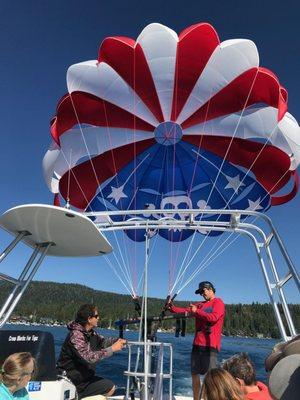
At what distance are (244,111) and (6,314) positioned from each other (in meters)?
5.64

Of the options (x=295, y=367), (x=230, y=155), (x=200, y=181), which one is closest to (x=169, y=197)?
(x=200, y=181)

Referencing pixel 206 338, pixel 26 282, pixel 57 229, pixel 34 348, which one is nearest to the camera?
pixel 34 348

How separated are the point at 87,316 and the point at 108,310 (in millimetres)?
78748

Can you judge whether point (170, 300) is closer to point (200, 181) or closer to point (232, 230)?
point (232, 230)

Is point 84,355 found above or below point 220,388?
above

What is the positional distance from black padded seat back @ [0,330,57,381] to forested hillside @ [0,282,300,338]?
4714 cm

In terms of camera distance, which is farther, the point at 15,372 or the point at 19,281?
the point at 19,281

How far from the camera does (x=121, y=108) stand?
7727mm

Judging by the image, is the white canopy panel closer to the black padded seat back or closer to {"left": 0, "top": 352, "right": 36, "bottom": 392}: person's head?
the black padded seat back

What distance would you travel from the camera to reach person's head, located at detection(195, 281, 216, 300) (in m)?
5.20

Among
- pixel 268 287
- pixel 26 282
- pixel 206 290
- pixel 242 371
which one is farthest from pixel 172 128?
pixel 242 371

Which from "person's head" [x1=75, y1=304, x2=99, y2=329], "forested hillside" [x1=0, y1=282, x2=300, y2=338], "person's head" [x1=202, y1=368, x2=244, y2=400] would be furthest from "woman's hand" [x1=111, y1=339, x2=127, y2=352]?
"forested hillside" [x1=0, y1=282, x2=300, y2=338]

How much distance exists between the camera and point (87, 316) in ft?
12.6

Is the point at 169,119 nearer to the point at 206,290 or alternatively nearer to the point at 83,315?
the point at 206,290
